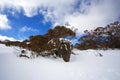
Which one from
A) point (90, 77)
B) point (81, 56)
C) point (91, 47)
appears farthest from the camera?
point (91, 47)

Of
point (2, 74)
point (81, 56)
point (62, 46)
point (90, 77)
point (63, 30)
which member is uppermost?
point (63, 30)

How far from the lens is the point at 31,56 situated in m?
9.11

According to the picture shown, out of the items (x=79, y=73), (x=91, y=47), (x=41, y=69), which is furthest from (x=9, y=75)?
(x=91, y=47)

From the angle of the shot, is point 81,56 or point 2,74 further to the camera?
point 81,56

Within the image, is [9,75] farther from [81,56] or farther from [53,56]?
[81,56]

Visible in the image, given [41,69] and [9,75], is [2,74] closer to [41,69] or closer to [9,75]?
[9,75]

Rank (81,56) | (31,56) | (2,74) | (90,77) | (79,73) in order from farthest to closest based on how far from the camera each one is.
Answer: (81,56) → (31,56) → (79,73) → (90,77) → (2,74)

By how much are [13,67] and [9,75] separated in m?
0.94

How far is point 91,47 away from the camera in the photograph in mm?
14570

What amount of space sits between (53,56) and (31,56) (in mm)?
1549

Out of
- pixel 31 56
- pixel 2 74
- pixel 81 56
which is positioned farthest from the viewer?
pixel 81 56

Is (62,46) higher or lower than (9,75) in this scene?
higher

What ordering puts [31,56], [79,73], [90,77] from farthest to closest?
[31,56], [79,73], [90,77]

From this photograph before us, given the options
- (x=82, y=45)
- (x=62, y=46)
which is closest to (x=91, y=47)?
(x=82, y=45)
